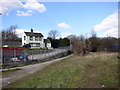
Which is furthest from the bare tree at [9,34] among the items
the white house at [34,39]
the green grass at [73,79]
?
the green grass at [73,79]

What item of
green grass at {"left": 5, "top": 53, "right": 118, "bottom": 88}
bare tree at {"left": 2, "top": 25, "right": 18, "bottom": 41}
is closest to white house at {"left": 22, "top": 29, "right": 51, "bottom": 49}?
bare tree at {"left": 2, "top": 25, "right": 18, "bottom": 41}

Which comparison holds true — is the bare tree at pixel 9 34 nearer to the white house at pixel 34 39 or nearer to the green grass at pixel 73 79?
the white house at pixel 34 39

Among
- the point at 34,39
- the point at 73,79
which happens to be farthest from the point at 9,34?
the point at 73,79

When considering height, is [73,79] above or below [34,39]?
below

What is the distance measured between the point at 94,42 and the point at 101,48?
8.81 ft

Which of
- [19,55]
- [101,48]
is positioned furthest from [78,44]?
[19,55]

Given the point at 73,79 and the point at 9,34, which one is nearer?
the point at 73,79

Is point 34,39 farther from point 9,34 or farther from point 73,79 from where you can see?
point 73,79

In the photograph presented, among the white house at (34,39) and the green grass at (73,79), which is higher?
the white house at (34,39)

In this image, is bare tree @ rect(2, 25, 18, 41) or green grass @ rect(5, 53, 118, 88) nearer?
green grass @ rect(5, 53, 118, 88)

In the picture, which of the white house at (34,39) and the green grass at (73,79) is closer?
the green grass at (73,79)

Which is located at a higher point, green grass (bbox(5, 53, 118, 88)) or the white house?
the white house

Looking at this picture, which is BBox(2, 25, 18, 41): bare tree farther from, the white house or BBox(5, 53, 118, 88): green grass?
BBox(5, 53, 118, 88): green grass

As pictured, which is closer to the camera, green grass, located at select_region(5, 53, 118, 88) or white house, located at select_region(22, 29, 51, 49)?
green grass, located at select_region(5, 53, 118, 88)
